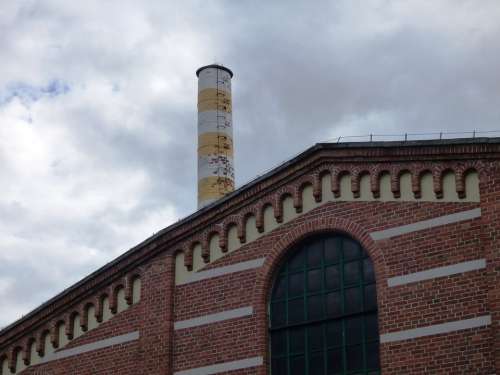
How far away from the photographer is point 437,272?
18.1 m

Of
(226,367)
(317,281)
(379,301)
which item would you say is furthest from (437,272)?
(226,367)

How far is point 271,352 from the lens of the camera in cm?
1992

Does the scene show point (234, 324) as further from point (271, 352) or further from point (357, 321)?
point (357, 321)

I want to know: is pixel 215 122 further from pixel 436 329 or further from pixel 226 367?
pixel 436 329

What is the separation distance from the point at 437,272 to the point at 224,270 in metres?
5.14

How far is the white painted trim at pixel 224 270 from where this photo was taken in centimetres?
2064

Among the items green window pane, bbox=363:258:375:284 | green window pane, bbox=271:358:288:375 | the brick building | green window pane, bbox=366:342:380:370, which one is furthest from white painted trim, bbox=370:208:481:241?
green window pane, bbox=271:358:288:375

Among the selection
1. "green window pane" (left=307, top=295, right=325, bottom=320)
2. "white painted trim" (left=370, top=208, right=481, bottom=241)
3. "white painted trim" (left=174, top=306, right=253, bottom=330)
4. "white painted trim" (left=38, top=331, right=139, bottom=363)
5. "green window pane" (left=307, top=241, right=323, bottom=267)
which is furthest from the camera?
"white painted trim" (left=38, top=331, right=139, bottom=363)

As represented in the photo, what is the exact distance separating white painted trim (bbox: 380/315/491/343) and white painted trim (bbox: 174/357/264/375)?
2.94 metres

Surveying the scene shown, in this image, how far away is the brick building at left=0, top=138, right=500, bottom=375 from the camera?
702 inches

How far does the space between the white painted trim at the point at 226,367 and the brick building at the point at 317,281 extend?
3 centimetres

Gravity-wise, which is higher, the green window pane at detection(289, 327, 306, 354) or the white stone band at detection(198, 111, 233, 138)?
the white stone band at detection(198, 111, 233, 138)

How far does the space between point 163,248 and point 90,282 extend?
2.19m

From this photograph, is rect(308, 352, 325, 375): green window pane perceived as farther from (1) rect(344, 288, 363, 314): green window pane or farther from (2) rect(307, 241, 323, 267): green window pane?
(2) rect(307, 241, 323, 267): green window pane
